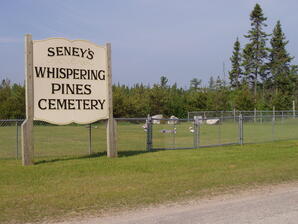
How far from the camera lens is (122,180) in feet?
35.7

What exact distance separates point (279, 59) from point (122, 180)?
2275 inches

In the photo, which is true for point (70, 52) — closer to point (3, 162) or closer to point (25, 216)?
point (3, 162)

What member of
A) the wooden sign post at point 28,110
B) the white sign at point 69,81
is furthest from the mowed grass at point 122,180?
the white sign at point 69,81

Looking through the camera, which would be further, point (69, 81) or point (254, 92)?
point (254, 92)

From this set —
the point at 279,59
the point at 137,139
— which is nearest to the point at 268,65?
the point at 279,59

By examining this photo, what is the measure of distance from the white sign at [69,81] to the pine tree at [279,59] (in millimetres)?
52631

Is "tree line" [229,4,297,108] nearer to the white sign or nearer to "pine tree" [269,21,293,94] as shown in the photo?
"pine tree" [269,21,293,94]

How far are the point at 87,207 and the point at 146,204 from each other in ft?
3.87

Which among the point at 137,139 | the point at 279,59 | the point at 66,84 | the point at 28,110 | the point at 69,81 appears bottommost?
the point at 137,139

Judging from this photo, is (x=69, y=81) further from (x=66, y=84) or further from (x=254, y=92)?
(x=254, y=92)

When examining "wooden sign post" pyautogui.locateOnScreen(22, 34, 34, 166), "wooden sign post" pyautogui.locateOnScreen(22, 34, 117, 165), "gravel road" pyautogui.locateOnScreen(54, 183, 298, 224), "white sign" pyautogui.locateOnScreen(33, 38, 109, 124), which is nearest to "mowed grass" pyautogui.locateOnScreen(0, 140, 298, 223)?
"wooden sign post" pyautogui.locateOnScreen(22, 34, 34, 166)

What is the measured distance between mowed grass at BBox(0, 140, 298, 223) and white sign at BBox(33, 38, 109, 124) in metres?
1.78

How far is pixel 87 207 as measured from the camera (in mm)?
7844

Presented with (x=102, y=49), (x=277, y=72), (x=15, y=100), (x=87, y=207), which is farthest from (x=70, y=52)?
(x=277, y=72)
